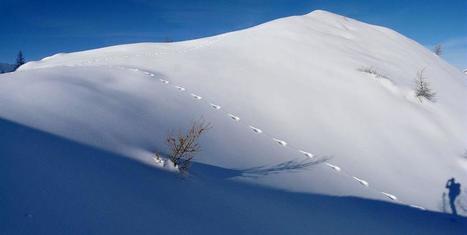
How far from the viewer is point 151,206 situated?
3.10 meters

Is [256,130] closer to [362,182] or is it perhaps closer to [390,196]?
[362,182]

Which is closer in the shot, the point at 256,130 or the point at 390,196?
the point at 390,196

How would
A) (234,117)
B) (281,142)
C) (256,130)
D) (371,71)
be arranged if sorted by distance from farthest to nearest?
(371,71), (234,117), (256,130), (281,142)

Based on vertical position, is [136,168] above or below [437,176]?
below

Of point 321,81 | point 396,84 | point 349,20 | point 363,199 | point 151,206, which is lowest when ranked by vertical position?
point 151,206

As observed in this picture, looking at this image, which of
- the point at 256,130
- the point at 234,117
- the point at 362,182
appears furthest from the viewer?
the point at 234,117

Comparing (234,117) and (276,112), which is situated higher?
(276,112)

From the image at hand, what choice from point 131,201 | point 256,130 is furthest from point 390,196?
point 131,201

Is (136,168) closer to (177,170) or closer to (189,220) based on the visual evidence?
(177,170)

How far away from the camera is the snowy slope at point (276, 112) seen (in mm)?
4582

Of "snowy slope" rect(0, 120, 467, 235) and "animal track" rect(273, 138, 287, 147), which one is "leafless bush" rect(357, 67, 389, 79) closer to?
"animal track" rect(273, 138, 287, 147)

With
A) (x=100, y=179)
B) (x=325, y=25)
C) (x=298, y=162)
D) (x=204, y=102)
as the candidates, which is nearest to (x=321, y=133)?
(x=298, y=162)

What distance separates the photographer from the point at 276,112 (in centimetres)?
759

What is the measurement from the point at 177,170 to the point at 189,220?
932 millimetres
